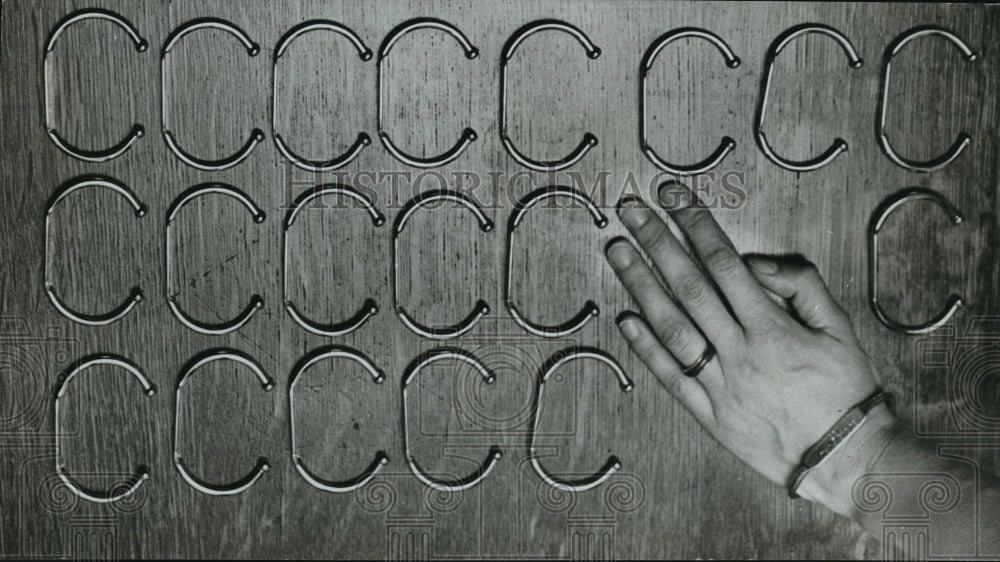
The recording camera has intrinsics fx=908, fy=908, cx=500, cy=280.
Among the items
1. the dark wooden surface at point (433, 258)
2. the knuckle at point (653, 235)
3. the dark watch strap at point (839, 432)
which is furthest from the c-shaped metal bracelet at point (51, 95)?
the dark watch strap at point (839, 432)

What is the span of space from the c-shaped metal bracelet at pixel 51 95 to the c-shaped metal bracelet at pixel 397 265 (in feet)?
0.61

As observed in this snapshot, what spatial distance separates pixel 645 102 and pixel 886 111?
0.54 feet

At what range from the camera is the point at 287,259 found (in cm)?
62

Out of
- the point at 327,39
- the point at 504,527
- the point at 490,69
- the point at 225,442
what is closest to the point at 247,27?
the point at 327,39

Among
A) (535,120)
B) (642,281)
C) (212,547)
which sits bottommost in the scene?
(212,547)

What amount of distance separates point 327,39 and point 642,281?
266mm

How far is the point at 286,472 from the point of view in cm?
63

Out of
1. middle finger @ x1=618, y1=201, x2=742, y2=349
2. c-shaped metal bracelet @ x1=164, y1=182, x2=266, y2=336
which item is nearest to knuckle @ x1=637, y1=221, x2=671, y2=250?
middle finger @ x1=618, y1=201, x2=742, y2=349

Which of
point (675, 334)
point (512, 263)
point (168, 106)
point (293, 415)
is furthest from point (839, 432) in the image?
point (168, 106)

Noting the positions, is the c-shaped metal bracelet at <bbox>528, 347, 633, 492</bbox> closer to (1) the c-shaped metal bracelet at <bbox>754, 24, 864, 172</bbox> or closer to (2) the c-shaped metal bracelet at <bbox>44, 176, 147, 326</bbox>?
(1) the c-shaped metal bracelet at <bbox>754, 24, 864, 172</bbox>

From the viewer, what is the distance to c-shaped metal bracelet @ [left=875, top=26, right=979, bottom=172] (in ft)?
2.02

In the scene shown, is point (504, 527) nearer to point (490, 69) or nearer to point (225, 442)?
point (225, 442)

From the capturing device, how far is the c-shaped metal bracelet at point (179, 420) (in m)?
0.62

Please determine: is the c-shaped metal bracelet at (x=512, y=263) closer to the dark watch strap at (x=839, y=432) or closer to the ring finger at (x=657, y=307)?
the ring finger at (x=657, y=307)
